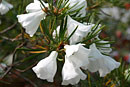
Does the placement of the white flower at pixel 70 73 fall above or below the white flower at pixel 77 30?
below

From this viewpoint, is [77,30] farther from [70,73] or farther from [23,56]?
[23,56]

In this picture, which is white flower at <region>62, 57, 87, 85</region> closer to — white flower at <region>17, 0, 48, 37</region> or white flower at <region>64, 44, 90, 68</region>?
white flower at <region>64, 44, 90, 68</region>

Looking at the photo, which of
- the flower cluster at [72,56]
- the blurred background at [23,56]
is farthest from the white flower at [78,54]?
the blurred background at [23,56]

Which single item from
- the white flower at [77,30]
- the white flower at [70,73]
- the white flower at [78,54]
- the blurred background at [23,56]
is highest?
the white flower at [77,30]

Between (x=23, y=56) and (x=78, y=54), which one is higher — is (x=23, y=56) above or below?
below

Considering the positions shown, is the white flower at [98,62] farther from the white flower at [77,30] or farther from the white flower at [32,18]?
the white flower at [32,18]

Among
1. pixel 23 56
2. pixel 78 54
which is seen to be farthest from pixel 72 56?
pixel 23 56

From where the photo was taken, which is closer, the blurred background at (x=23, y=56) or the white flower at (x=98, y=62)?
the white flower at (x=98, y=62)

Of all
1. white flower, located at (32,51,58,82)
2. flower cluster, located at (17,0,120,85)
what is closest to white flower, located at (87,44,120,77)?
flower cluster, located at (17,0,120,85)

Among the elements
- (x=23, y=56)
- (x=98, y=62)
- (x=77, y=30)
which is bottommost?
(x=23, y=56)
